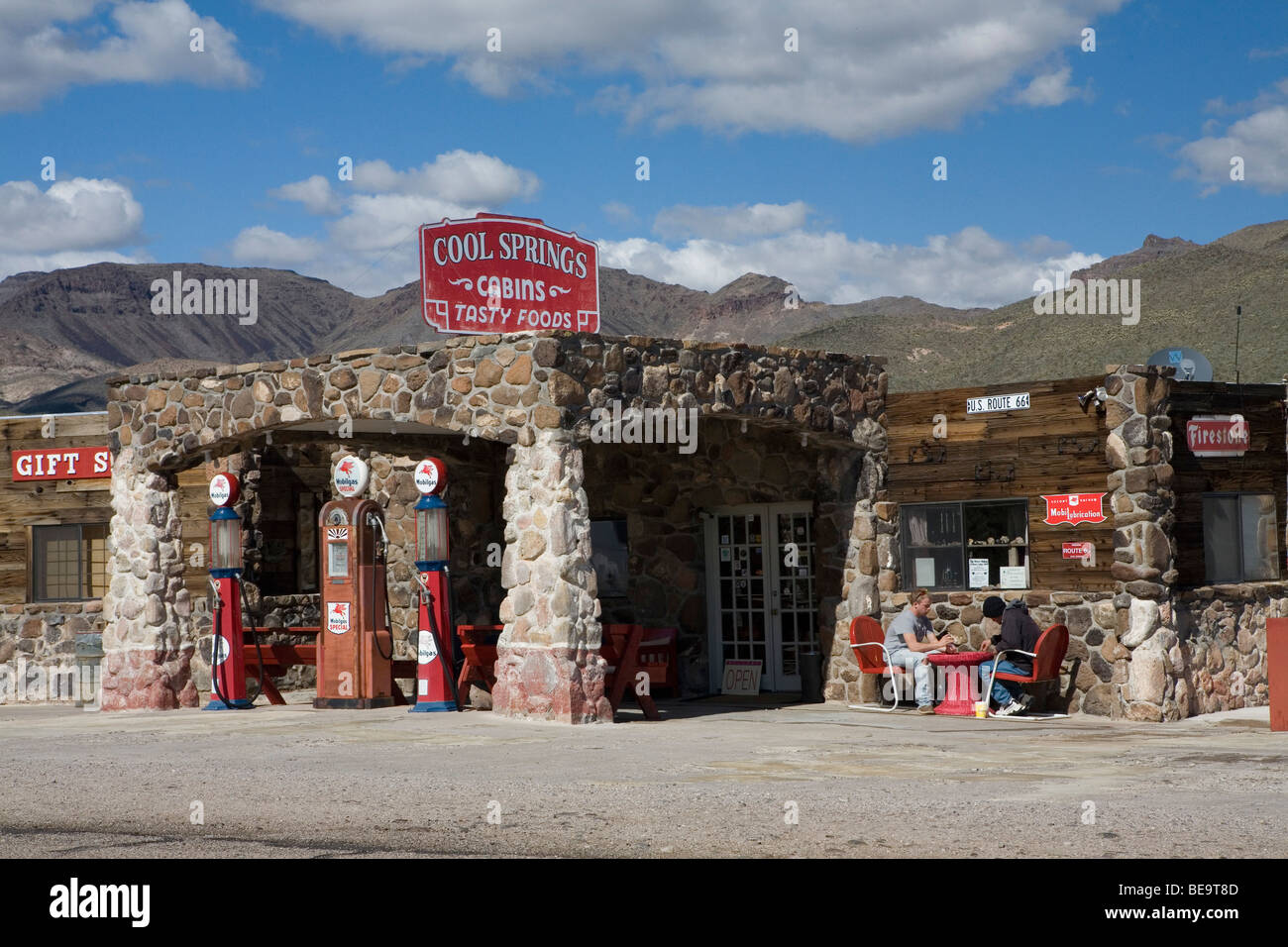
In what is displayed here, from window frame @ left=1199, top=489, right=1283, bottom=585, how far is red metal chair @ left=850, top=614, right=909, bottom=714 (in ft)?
10.7

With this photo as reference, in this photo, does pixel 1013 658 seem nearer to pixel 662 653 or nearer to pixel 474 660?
pixel 662 653

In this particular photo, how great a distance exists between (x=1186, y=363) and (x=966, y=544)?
9.98 feet

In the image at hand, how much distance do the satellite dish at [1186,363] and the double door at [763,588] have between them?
13.7 ft

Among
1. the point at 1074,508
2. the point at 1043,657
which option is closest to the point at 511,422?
the point at 1043,657

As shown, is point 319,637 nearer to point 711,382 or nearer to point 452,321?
point 452,321

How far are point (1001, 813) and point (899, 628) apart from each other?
725 centimetres

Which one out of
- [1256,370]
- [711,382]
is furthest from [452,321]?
[1256,370]

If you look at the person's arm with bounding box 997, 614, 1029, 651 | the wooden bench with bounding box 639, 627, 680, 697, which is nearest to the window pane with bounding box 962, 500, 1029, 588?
the person's arm with bounding box 997, 614, 1029, 651

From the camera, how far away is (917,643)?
15.2 metres

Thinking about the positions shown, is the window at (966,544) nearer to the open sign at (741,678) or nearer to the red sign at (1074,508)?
the red sign at (1074,508)

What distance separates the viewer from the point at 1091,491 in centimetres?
1486

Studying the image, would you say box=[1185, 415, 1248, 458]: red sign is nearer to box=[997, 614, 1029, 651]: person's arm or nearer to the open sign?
box=[997, 614, 1029, 651]: person's arm

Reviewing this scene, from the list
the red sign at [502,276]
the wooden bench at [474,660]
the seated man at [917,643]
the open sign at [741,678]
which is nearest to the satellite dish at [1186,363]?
the seated man at [917,643]

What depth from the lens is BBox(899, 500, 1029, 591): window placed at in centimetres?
1555
